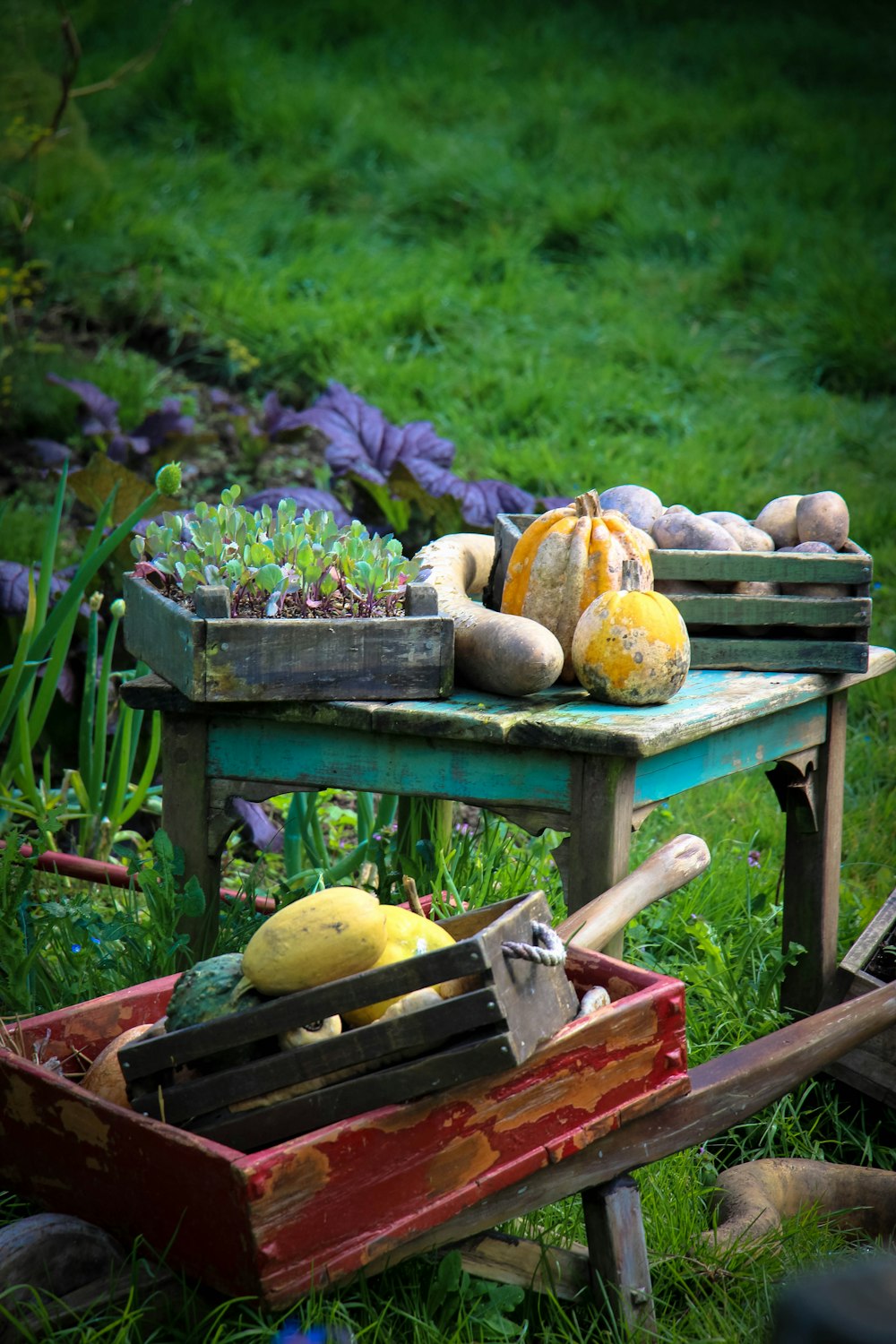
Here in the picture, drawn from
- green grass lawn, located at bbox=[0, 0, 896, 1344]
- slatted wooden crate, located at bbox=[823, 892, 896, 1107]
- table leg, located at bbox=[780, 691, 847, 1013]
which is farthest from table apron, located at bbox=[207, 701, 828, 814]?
green grass lawn, located at bbox=[0, 0, 896, 1344]

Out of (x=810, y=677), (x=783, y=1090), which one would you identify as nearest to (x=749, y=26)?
(x=810, y=677)

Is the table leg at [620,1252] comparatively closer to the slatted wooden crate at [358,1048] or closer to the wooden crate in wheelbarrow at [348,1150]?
the wooden crate in wheelbarrow at [348,1150]

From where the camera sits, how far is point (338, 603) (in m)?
2.21

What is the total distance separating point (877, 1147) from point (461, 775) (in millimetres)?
1193

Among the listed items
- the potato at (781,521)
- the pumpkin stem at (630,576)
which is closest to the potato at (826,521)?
the potato at (781,521)

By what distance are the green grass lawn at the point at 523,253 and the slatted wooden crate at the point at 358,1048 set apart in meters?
1.40

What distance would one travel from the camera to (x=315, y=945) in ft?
5.15

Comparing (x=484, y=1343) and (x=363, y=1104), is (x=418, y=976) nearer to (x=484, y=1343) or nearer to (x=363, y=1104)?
(x=363, y=1104)

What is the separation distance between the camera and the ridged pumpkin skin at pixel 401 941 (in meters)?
1.66

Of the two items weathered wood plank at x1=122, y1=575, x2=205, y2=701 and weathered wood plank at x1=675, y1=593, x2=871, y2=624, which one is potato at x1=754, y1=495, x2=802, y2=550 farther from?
weathered wood plank at x1=122, y1=575, x2=205, y2=701

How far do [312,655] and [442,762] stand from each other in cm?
27

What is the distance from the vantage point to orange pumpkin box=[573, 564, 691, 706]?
2070 millimetres

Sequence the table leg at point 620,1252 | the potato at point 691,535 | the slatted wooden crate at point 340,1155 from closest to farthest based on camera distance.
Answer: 1. the slatted wooden crate at point 340,1155
2. the table leg at point 620,1252
3. the potato at point 691,535

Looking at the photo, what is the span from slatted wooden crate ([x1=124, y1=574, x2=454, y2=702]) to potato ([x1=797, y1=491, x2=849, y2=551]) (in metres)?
0.82
